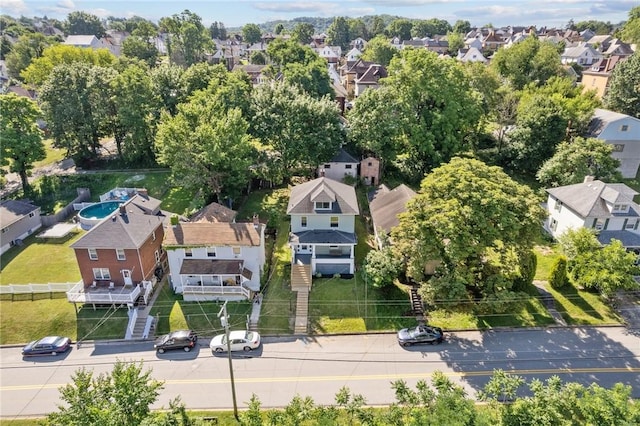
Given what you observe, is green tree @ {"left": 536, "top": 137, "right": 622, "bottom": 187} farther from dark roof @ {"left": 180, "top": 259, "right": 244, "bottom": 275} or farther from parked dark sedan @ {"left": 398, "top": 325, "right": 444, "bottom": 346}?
dark roof @ {"left": 180, "top": 259, "right": 244, "bottom": 275}

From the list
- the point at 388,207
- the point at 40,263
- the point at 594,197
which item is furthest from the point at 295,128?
the point at 594,197

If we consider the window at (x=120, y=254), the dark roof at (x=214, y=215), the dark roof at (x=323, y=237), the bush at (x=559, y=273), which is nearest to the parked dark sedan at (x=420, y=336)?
the dark roof at (x=323, y=237)

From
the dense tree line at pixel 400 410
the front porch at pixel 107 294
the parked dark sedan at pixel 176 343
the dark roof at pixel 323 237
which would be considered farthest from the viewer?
the dark roof at pixel 323 237

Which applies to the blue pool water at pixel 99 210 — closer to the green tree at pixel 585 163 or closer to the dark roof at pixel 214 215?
the dark roof at pixel 214 215

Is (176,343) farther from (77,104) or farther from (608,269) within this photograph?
(77,104)

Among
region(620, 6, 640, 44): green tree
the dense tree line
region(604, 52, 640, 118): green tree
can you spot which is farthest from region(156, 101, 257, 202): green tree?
region(620, 6, 640, 44): green tree
